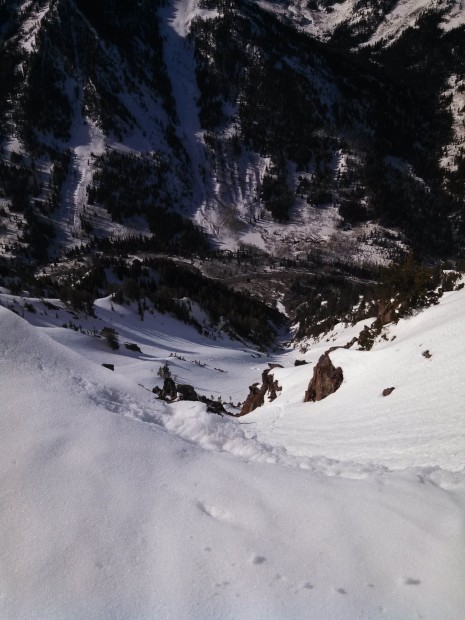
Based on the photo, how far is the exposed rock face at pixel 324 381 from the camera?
52.3ft

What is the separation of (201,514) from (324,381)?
13.0m

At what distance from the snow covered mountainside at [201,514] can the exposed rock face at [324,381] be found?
299 inches

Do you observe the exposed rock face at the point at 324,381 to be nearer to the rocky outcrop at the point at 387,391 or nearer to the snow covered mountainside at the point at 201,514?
the rocky outcrop at the point at 387,391

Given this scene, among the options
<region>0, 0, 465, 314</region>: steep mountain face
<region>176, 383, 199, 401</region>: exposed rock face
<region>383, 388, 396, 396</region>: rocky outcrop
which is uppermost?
<region>0, 0, 465, 314</region>: steep mountain face

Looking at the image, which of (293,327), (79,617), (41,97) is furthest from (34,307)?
(41,97)

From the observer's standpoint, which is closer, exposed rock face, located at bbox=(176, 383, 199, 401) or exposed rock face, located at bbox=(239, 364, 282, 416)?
exposed rock face, located at bbox=(176, 383, 199, 401)

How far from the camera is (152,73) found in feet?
649

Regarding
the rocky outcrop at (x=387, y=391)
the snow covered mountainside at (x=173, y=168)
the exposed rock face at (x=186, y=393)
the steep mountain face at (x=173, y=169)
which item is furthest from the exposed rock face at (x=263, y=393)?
the snow covered mountainside at (x=173, y=168)

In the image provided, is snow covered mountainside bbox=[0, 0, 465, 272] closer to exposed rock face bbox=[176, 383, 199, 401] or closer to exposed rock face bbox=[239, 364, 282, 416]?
exposed rock face bbox=[239, 364, 282, 416]

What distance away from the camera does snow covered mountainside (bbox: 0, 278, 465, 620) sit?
3527 millimetres

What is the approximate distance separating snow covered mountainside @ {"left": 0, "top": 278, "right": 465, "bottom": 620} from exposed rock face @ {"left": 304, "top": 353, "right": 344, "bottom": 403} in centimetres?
759

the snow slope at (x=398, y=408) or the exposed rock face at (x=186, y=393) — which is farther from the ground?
the snow slope at (x=398, y=408)

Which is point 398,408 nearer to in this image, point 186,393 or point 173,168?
point 186,393

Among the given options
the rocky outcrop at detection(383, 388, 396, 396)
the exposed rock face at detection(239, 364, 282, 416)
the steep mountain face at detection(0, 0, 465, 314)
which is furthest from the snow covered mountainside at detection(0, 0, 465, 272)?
the rocky outcrop at detection(383, 388, 396, 396)
